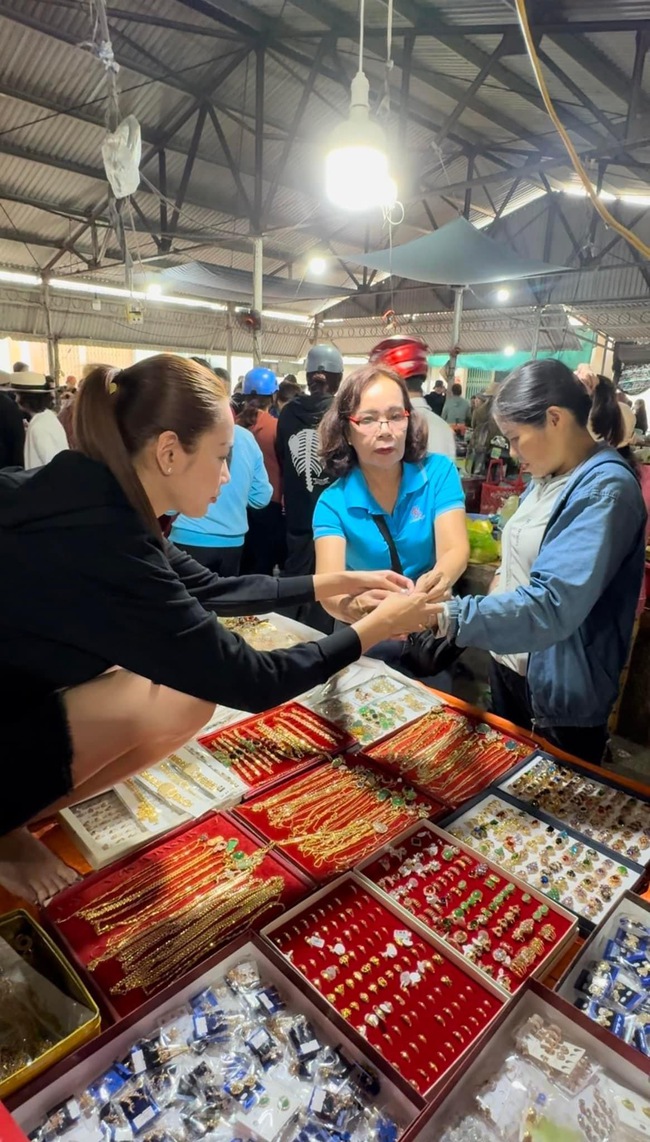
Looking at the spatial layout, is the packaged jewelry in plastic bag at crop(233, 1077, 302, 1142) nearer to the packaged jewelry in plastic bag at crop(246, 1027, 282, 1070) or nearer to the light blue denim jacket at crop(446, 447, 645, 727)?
the packaged jewelry in plastic bag at crop(246, 1027, 282, 1070)

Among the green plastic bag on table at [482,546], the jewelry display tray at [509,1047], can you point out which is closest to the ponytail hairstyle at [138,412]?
the jewelry display tray at [509,1047]

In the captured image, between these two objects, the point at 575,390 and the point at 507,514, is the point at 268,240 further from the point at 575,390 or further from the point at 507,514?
the point at 575,390

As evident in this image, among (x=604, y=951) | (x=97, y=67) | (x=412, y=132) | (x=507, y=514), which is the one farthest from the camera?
(x=412, y=132)

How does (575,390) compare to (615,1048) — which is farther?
(575,390)

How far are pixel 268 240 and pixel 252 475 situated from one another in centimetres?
883

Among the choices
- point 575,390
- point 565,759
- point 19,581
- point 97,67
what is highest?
point 97,67

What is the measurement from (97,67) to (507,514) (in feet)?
20.0

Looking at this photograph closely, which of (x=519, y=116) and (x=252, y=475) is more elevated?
(x=519, y=116)

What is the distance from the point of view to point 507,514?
10.6ft

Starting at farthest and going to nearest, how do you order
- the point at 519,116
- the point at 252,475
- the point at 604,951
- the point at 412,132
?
1. the point at 412,132
2. the point at 519,116
3. the point at 252,475
4. the point at 604,951

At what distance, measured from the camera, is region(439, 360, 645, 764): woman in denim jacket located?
58.4 inches

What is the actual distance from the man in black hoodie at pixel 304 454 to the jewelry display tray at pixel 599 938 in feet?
8.13

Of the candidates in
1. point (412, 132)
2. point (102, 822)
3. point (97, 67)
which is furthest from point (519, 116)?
point (102, 822)

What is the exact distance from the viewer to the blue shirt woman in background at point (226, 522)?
3389 millimetres
